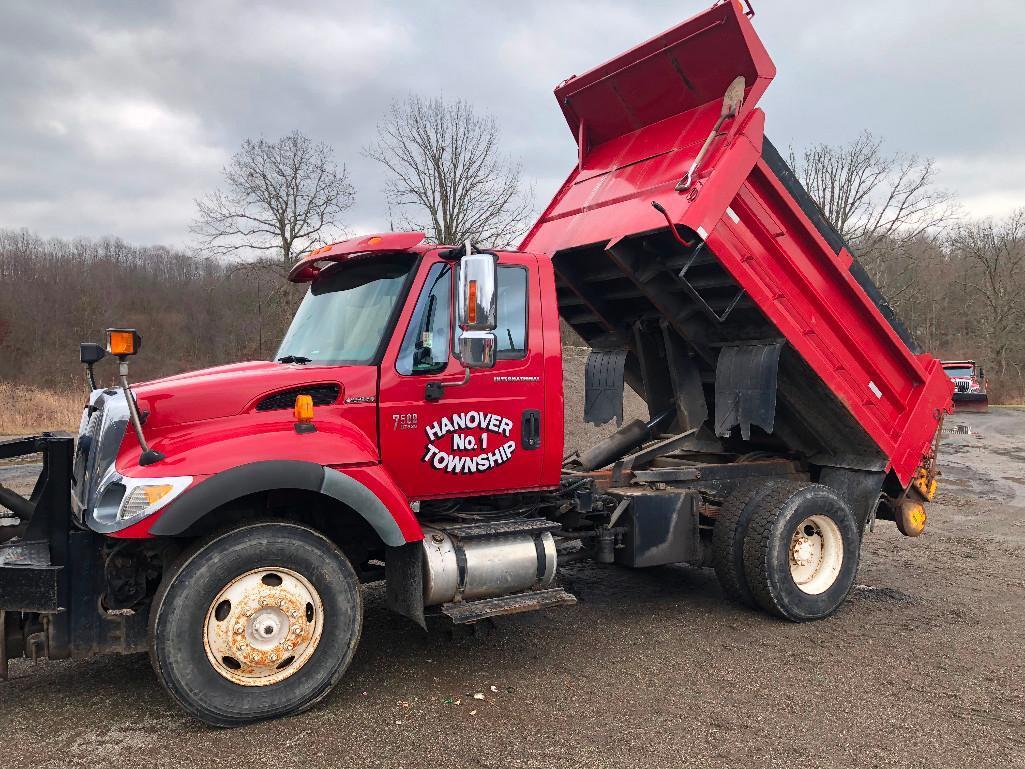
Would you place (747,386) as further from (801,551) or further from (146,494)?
(146,494)

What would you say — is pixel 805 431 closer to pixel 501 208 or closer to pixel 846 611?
pixel 846 611

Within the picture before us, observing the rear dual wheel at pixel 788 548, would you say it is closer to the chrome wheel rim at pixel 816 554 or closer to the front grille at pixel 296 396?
the chrome wheel rim at pixel 816 554

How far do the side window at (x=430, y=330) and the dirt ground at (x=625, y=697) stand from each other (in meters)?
1.75

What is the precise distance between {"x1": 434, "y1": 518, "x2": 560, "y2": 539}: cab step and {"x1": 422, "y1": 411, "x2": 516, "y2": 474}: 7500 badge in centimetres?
31

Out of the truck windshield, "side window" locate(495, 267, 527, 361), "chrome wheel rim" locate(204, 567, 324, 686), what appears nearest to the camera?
"chrome wheel rim" locate(204, 567, 324, 686)

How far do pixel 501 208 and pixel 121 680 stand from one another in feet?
76.2

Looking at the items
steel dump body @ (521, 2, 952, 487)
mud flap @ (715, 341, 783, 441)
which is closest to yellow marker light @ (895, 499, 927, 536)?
steel dump body @ (521, 2, 952, 487)

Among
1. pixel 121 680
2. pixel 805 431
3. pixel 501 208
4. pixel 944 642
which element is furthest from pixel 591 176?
pixel 501 208

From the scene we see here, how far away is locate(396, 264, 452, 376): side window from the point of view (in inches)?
172

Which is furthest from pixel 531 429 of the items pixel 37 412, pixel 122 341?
pixel 37 412

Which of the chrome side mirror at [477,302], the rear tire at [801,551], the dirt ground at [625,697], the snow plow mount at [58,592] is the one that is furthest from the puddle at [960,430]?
the snow plow mount at [58,592]

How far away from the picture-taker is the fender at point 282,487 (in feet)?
11.7

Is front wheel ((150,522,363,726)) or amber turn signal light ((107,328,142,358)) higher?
amber turn signal light ((107,328,142,358))

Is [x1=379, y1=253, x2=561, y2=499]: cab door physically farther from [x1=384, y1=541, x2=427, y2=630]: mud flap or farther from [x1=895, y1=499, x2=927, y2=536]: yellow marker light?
[x1=895, y1=499, x2=927, y2=536]: yellow marker light
